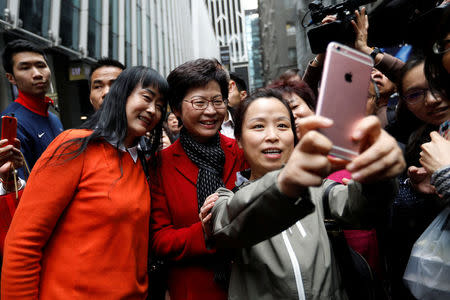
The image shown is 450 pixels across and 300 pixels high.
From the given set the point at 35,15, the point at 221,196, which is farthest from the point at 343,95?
the point at 35,15

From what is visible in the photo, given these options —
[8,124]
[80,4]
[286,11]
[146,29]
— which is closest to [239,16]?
[286,11]

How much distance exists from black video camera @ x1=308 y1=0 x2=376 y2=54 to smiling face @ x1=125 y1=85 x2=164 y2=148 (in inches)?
49.4

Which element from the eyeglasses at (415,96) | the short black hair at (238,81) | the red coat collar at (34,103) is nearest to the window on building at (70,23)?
the short black hair at (238,81)

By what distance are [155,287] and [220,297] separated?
580 mm

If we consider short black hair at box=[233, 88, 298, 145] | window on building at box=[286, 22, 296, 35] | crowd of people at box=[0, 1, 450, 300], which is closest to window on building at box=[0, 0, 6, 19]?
crowd of people at box=[0, 1, 450, 300]

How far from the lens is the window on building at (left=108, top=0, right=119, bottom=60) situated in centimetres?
1532

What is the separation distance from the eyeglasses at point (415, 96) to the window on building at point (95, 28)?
1338 centimetres

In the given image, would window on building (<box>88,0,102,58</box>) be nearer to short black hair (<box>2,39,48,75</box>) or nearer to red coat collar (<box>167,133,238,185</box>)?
short black hair (<box>2,39,48,75</box>)

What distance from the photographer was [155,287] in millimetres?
2121

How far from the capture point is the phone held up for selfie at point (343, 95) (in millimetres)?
812

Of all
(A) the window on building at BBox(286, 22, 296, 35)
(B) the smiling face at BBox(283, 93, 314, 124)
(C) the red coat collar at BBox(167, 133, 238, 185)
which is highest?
(A) the window on building at BBox(286, 22, 296, 35)

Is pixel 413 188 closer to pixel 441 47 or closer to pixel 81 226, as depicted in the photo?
pixel 441 47

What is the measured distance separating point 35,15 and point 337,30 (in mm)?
10586

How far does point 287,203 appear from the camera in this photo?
965 millimetres
